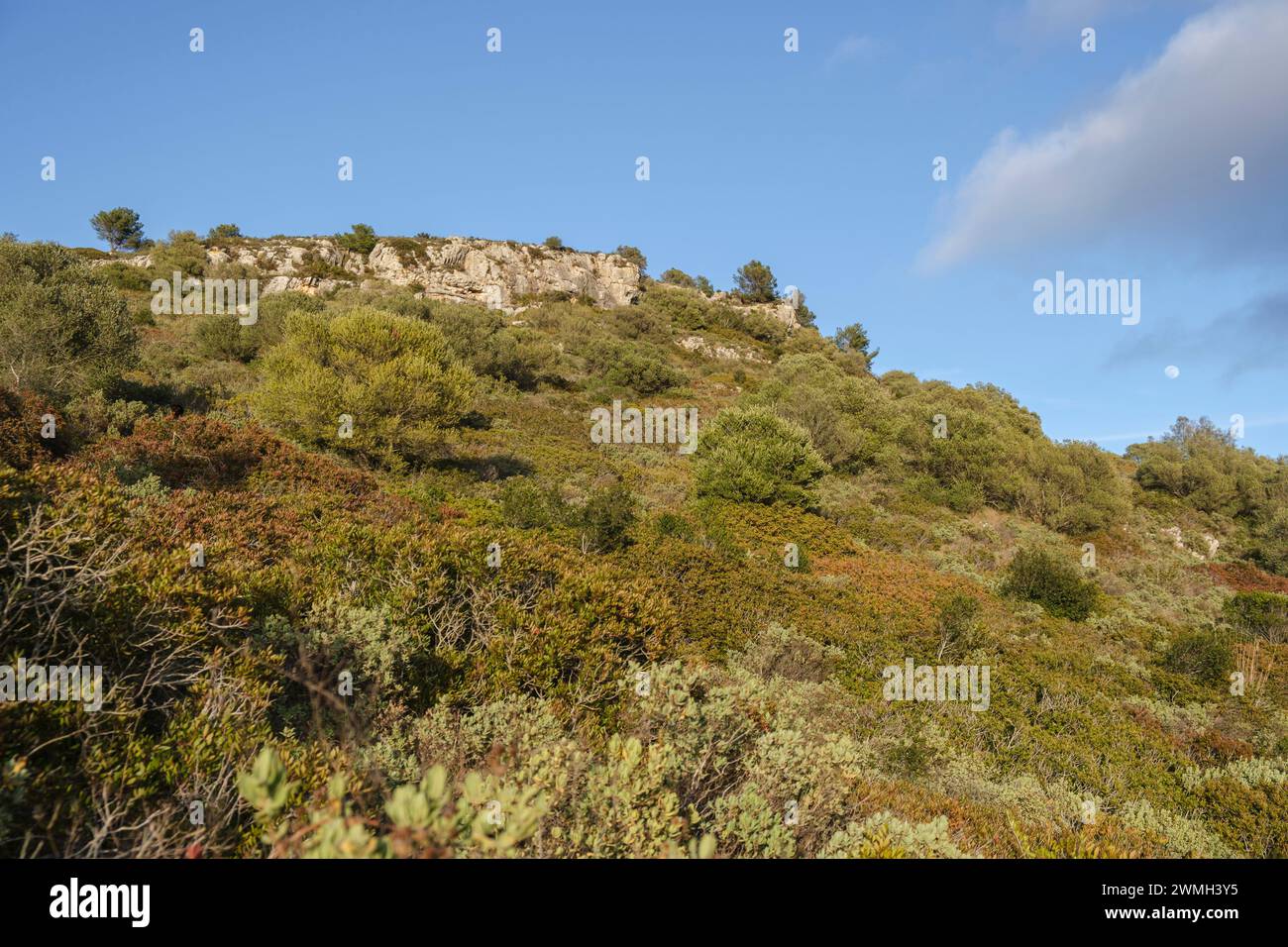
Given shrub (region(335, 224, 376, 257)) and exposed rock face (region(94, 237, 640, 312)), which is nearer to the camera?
exposed rock face (region(94, 237, 640, 312))

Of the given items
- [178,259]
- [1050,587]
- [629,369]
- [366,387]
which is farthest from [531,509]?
[178,259]

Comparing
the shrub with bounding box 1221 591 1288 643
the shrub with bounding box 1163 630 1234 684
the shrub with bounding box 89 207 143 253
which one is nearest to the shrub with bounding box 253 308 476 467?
the shrub with bounding box 1163 630 1234 684

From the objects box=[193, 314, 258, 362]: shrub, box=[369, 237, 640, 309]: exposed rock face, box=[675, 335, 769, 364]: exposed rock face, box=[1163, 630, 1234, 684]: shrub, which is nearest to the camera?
box=[1163, 630, 1234, 684]: shrub

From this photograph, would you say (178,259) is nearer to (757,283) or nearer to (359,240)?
(359,240)

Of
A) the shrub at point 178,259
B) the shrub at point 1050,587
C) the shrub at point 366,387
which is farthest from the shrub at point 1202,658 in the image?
the shrub at point 178,259

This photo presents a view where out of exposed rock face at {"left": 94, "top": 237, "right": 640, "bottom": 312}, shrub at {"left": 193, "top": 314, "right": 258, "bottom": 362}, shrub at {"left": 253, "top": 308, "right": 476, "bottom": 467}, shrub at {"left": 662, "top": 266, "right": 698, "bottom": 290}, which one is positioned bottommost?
shrub at {"left": 253, "top": 308, "right": 476, "bottom": 467}

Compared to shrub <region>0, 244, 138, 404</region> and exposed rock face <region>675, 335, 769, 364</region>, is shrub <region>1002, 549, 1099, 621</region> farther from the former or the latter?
exposed rock face <region>675, 335, 769, 364</region>

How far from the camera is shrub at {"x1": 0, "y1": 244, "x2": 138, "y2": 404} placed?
44.7ft

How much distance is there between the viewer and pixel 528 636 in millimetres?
5629

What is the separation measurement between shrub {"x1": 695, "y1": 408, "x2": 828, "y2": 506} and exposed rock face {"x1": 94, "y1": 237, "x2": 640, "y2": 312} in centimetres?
3439

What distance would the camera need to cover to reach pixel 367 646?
4.80 m

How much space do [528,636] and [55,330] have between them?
1670 centimetres

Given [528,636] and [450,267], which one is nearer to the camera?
[528,636]

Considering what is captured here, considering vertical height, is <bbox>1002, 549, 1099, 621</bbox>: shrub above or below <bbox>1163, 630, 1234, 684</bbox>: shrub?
above
